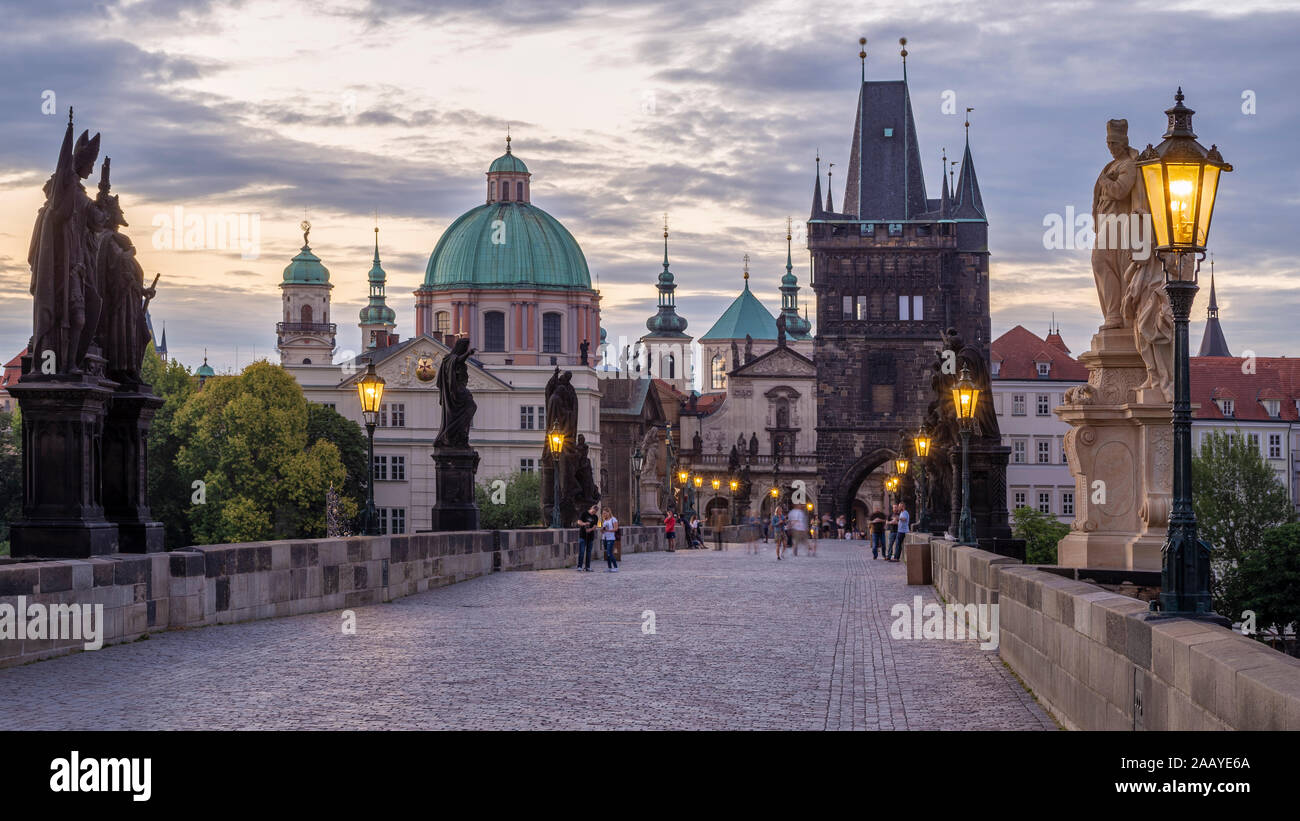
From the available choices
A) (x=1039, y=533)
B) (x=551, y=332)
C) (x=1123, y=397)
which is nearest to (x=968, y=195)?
(x=551, y=332)

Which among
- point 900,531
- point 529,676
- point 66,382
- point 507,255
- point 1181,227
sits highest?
point 507,255

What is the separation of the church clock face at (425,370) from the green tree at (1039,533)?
38.8 m

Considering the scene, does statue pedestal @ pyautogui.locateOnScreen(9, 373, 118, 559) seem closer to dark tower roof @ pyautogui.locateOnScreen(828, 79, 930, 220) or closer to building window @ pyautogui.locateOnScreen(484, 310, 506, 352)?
dark tower roof @ pyautogui.locateOnScreen(828, 79, 930, 220)

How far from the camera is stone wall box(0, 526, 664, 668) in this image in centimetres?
1286

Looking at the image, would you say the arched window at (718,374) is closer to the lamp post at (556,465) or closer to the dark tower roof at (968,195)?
the dark tower roof at (968,195)

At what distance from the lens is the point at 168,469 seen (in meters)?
75.5

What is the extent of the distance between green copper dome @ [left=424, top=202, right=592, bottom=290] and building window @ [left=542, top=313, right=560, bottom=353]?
2065 millimetres

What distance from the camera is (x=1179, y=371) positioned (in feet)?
29.5

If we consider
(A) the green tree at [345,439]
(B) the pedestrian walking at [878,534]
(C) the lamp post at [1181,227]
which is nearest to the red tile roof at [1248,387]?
(A) the green tree at [345,439]

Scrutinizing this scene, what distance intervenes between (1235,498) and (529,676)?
73.3 m

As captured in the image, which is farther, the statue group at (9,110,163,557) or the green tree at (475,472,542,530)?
the green tree at (475,472,542,530)

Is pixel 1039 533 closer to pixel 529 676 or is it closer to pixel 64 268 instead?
pixel 64 268

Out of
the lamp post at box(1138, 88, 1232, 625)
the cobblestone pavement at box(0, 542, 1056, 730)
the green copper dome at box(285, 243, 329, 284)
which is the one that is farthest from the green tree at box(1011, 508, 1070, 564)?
the green copper dome at box(285, 243, 329, 284)
